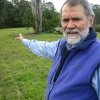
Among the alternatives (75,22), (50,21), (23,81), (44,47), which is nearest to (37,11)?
(50,21)

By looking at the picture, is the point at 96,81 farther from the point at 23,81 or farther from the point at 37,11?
the point at 37,11

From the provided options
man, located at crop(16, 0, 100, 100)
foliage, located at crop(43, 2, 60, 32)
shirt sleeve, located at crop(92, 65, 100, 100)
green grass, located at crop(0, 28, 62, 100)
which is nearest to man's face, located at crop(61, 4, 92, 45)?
man, located at crop(16, 0, 100, 100)

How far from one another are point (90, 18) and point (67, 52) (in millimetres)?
369

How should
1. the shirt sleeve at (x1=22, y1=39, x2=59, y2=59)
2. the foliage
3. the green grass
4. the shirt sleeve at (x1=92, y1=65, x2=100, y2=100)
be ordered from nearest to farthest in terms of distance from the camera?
the shirt sleeve at (x1=92, y1=65, x2=100, y2=100) → the shirt sleeve at (x1=22, y1=39, x2=59, y2=59) → the green grass → the foliage

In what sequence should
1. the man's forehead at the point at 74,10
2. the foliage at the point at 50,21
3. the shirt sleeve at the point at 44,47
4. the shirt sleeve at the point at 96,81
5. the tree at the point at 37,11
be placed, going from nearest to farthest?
the shirt sleeve at the point at 96,81 < the man's forehead at the point at 74,10 < the shirt sleeve at the point at 44,47 < the tree at the point at 37,11 < the foliage at the point at 50,21

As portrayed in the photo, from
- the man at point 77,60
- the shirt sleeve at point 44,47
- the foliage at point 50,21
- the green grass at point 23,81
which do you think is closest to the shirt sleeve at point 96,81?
the man at point 77,60

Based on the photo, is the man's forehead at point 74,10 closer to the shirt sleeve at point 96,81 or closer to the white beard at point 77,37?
the white beard at point 77,37

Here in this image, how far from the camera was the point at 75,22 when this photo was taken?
3119mm

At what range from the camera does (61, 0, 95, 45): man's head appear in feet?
10.1

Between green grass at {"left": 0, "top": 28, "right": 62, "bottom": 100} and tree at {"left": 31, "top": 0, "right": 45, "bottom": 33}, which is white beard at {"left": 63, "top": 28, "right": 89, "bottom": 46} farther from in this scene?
tree at {"left": 31, "top": 0, "right": 45, "bottom": 33}

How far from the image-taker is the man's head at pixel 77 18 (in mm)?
3076

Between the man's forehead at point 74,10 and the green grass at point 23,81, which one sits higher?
the man's forehead at point 74,10

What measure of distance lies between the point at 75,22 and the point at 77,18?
0.04 metres

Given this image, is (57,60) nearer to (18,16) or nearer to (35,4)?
(35,4)
